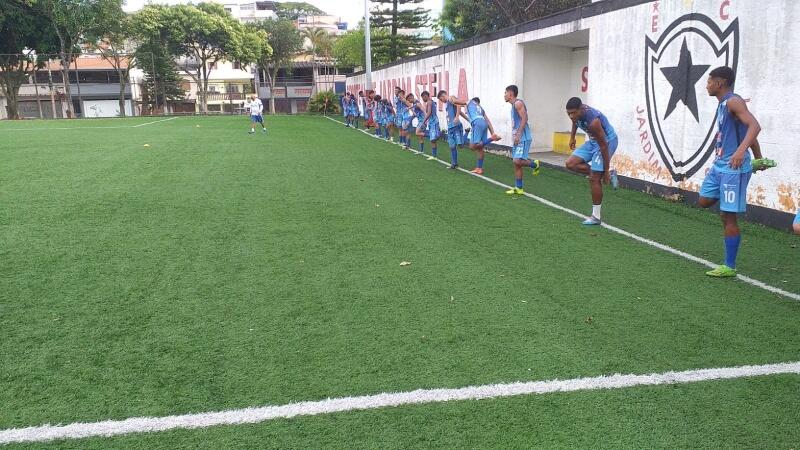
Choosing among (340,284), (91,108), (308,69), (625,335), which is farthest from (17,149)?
(308,69)

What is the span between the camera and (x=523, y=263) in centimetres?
573

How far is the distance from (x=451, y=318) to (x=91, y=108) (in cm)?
6237

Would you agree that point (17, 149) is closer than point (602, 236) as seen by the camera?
No

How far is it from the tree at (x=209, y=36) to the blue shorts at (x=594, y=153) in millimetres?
46884

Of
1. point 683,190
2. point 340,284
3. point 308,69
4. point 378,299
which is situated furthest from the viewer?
point 308,69

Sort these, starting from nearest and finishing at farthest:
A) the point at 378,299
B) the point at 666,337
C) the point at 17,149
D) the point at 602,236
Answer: the point at 666,337 < the point at 378,299 < the point at 602,236 < the point at 17,149

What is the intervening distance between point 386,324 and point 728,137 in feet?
11.6

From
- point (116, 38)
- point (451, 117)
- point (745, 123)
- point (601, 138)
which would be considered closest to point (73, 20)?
point (116, 38)

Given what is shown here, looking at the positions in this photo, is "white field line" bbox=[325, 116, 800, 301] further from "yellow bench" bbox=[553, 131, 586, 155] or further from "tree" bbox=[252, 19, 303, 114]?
"tree" bbox=[252, 19, 303, 114]

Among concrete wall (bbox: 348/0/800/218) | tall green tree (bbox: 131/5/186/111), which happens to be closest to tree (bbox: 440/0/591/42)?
concrete wall (bbox: 348/0/800/218)

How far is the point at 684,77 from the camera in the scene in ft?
29.6

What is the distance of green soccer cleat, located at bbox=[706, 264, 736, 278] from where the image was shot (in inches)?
210

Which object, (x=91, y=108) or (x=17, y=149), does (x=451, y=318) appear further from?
(x=91, y=108)

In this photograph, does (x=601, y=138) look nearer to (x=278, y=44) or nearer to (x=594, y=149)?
(x=594, y=149)
